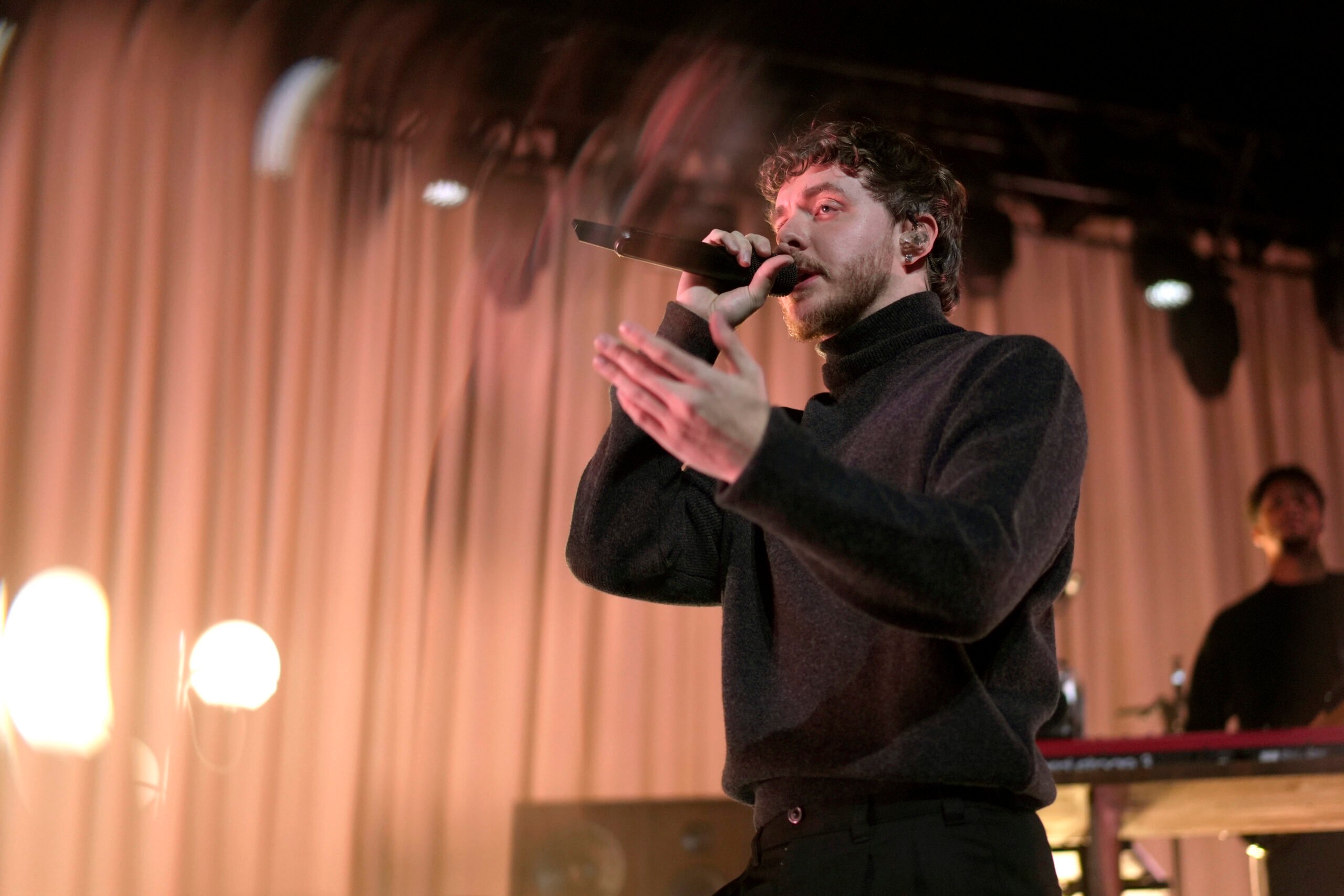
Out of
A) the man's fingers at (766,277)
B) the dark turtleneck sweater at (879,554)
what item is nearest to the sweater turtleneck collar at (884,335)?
the dark turtleneck sweater at (879,554)

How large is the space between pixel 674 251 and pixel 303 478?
2871 millimetres

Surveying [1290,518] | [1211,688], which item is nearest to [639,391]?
[1211,688]

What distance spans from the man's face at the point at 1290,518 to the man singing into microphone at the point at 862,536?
2.57 meters

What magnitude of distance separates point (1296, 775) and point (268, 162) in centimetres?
355

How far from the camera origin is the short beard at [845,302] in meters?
1.47

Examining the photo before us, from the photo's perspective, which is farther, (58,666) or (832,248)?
(58,666)

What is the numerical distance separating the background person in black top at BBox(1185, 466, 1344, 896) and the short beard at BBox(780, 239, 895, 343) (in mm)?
2524

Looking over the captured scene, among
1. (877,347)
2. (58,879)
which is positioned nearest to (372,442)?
(58,879)

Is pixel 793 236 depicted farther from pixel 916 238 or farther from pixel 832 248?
pixel 916 238

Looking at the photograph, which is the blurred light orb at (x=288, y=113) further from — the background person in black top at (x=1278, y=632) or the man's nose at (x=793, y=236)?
the background person in black top at (x=1278, y=632)

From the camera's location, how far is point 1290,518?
143 inches

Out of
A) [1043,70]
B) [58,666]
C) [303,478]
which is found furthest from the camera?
[1043,70]

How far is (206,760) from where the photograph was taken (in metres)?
3.65

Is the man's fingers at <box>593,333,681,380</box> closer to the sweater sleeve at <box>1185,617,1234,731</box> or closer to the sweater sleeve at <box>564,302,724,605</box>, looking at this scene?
the sweater sleeve at <box>564,302,724,605</box>
